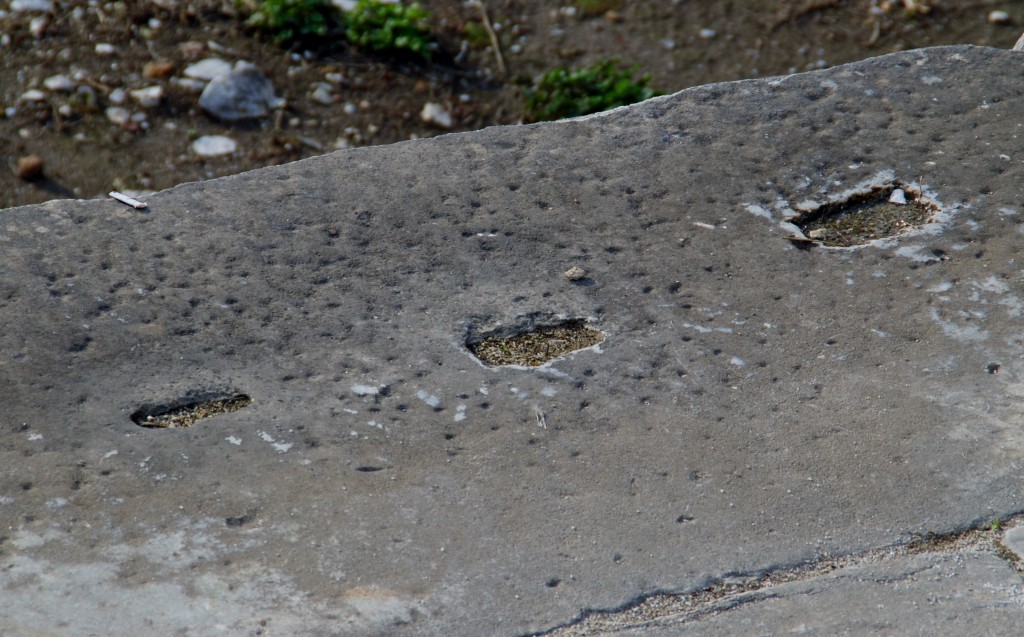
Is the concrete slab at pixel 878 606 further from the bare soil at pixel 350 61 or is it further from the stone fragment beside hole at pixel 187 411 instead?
the bare soil at pixel 350 61

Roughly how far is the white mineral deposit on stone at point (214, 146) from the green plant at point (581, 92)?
45.2 inches

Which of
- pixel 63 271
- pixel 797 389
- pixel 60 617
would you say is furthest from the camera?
pixel 63 271

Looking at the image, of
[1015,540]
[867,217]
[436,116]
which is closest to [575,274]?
[867,217]

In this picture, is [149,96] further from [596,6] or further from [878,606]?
[878,606]

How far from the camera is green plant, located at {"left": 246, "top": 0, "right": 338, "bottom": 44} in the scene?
4.11 m

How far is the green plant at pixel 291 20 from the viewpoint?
13.5 ft

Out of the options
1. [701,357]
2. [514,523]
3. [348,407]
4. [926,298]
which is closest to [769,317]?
[701,357]

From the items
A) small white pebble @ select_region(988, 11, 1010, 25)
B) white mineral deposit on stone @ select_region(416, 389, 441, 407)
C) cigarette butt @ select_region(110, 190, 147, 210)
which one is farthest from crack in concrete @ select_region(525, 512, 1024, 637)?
small white pebble @ select_region(988, 11, 1010, 25)

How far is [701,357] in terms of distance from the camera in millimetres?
1979

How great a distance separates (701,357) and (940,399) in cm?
43

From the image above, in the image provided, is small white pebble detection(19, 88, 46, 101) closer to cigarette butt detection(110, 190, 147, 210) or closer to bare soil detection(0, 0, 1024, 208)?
bare soil detection(0, 0, 1024, 208)

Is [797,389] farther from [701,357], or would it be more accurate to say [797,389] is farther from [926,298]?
[926,298]

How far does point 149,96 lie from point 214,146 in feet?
1.08

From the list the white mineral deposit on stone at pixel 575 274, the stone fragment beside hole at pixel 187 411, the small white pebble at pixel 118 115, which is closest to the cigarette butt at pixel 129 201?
the stone fragment beside hole at pixel 187 411
